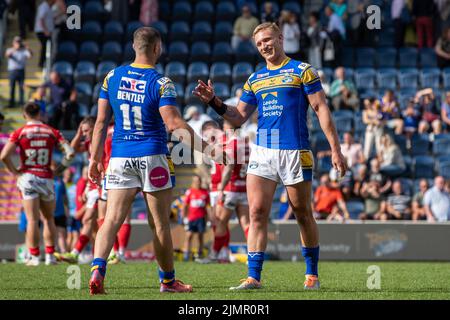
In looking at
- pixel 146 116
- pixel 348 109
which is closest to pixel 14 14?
pixel 348 109

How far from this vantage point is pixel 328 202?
19.5m

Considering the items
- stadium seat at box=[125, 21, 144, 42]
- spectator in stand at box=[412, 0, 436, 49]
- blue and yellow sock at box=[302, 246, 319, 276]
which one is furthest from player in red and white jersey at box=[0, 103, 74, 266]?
spectator in stand at box=[412, 0, 436, 49]

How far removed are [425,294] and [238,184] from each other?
6895mm

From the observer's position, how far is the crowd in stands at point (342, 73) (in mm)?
20438

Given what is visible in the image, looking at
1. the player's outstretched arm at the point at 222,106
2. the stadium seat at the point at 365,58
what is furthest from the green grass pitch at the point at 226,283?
the stadium seat at the point at 365,58

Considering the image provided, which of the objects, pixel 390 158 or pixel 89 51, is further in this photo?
pixel 89 51

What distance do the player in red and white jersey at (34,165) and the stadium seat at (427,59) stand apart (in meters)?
13.3

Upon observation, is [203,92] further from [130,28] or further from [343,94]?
[130,28]

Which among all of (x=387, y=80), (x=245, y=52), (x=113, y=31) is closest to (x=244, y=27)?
(x=245, y=52)

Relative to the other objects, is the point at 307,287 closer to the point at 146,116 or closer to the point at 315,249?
the point at 315,249

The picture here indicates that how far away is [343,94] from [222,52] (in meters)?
3.87

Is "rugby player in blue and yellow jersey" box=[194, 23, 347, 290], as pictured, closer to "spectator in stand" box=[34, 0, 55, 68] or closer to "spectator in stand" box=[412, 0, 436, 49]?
"spectator in stand" box=[34, 0, 55, 68]

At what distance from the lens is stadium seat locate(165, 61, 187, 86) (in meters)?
23.9

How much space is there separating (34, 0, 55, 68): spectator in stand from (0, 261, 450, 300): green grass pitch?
37.7ft
